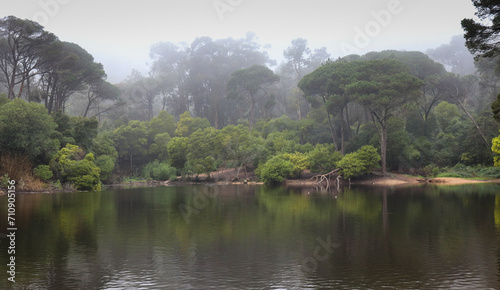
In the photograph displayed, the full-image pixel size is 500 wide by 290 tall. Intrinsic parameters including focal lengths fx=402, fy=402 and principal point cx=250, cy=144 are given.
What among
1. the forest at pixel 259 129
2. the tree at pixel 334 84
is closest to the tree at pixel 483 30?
the forest at pixel 259 129

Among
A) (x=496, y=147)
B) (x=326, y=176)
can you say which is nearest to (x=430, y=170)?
(x=496, y=147)

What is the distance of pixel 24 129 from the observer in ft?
129

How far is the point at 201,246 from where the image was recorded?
582 inches

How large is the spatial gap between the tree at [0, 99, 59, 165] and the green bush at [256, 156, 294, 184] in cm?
2708

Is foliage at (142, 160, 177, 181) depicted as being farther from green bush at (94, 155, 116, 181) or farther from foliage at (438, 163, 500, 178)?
foliage at (438, 163, 500, 178)

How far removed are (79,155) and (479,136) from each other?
50.8 meters

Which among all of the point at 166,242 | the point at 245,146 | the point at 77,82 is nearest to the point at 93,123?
the point at 77,82

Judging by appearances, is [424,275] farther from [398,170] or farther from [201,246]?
[398,170]

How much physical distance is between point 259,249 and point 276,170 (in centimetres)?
4106

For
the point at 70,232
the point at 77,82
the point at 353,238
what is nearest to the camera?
the point at 353,238

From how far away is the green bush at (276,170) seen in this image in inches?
2160

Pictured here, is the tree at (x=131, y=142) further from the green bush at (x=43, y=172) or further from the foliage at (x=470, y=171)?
the foliage at (x=470, y=171)

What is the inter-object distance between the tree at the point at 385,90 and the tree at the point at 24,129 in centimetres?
3636

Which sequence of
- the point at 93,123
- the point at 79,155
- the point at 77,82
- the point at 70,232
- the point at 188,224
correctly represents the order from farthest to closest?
1. the point at 77,82
2. the point at 93,123
3. the point at 79,155
4. the point at 188,224
5. the point at 70,232
